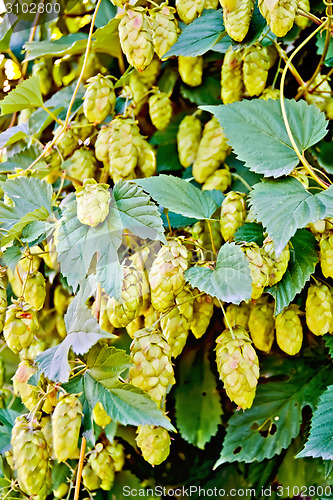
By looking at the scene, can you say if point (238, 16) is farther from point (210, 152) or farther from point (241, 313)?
point (241, 313)

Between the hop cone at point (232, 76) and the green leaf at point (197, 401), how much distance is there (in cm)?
41

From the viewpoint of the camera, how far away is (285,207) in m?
0.55

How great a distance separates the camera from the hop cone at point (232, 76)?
712mm

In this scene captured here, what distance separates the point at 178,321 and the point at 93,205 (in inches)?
7.2

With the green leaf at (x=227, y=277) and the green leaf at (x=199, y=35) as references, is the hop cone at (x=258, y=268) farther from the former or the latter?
the green leaf at (x=199, y=35)

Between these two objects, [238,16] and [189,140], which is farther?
[189,140]

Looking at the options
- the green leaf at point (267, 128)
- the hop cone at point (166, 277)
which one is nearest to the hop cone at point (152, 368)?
the hop cone at point (166, 277)

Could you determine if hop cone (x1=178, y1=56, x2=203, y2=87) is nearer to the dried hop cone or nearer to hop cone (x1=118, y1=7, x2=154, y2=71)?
hop cone (x1=118, y1=7, x2=154, y2=71)

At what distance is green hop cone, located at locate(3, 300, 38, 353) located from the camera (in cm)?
63

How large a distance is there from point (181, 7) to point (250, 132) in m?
0.24

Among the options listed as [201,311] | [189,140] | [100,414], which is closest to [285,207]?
[201,311]

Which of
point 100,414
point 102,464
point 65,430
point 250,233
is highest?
point 250,233

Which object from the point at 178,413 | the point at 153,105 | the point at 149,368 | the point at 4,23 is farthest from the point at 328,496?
the point at 4,23

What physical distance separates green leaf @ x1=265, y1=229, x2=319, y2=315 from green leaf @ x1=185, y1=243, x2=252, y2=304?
76 millimetres
